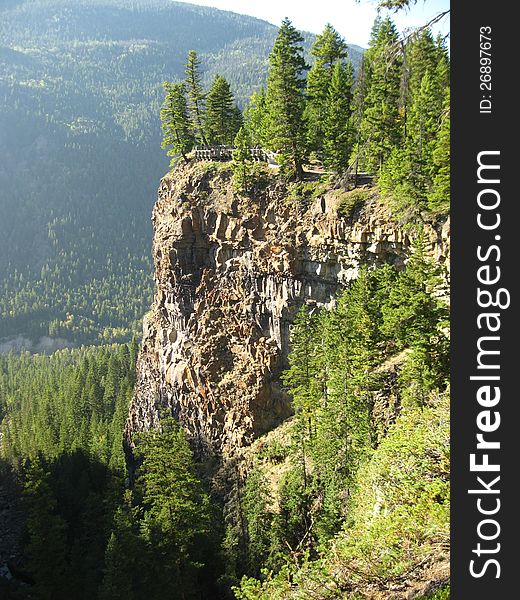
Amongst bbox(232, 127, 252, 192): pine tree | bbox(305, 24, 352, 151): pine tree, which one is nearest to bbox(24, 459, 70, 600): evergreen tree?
bbox(232, 127, 252, 192): pine tree

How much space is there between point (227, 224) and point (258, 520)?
2598 centimetres

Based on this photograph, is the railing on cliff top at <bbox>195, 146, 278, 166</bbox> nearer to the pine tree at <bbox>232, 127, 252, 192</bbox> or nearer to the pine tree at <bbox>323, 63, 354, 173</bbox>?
the pine tree at <bbox>232, 127, 252, 192</bbox>

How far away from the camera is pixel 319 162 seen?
53.2 meters

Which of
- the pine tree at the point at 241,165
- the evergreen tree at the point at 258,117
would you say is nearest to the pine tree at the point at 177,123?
the evergreen tree at the point at 258,117

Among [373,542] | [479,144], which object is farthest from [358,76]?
[373,542]

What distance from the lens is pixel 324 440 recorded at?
103ft

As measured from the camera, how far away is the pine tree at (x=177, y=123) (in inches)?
2283

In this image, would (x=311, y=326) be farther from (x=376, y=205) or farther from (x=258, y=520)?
(x=258, y=520)

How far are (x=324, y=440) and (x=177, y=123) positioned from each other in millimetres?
40169

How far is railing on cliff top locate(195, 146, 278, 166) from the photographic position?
51.4 m

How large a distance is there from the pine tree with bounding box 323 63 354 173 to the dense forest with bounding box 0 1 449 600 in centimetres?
15

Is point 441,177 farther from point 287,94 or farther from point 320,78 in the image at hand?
point 320,78

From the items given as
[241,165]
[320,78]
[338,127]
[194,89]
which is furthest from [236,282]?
[194,89]

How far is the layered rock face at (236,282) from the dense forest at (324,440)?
1.90 meters
